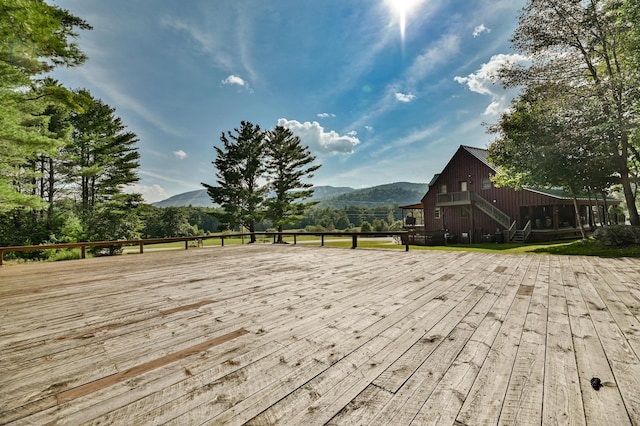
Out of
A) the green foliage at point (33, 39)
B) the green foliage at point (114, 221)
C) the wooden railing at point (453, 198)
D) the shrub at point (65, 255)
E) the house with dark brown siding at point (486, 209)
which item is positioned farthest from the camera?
the green foliage at point (114, 221)

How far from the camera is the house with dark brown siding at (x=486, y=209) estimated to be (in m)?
17.8

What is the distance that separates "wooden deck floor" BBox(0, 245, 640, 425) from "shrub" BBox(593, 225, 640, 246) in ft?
25.2

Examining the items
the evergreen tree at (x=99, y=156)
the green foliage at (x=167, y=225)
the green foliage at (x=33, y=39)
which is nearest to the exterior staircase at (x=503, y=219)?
the green foliage at (x=33, y=39)

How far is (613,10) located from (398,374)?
1558 cm

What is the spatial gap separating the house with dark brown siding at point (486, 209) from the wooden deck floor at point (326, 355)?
52.8 ft

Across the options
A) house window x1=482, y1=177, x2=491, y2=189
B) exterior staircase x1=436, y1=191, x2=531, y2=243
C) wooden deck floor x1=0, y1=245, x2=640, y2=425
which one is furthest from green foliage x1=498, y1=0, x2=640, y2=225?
wooden deck floor x1=0, y1=245, x2=640, y2=425

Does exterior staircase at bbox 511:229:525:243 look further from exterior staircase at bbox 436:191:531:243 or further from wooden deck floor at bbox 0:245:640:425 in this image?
wooden deck floor at bbox 0:245:640:425

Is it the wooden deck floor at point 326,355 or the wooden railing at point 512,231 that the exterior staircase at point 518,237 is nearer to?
the wooden railing at point 512,231

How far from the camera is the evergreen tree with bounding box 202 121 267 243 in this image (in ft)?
74.7

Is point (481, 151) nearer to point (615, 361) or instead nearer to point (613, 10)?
point (613, 10)

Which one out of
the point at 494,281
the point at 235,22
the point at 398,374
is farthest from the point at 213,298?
the point at 235,22

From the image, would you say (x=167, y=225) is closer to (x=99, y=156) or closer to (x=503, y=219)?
(x=99, y=156)

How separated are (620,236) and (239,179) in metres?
23.3

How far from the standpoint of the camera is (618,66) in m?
10.6
